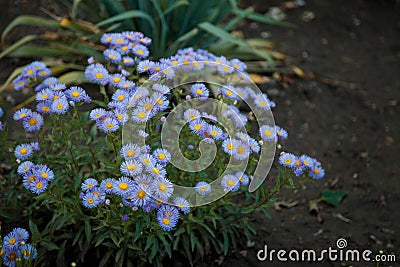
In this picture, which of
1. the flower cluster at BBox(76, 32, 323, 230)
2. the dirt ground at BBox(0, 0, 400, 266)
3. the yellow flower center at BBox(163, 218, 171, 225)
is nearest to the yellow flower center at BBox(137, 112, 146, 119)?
the flower cluster at BBox(76, 32, 323, 230)

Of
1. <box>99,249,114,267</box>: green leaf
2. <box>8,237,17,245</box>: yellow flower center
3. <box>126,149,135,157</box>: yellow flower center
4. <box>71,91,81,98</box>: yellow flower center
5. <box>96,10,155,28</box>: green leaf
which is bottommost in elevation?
<box>99,249,114,267</box>: green leaf

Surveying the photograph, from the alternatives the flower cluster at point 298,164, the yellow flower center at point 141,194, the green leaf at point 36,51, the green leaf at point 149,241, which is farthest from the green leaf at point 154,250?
the green leaf at point 36,51

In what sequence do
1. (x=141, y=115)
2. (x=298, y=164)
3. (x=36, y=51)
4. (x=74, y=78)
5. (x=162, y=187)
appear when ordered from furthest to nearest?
1. (x=36, y=51)
2. (x=74, y=78)
3. (x=298, y=164)
4. (x=141, y=115)
5. (x=162, y=187)

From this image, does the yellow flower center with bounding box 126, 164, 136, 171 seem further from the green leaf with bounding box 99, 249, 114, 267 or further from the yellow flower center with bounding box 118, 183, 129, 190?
the green leaf with bounding box 99, 249, 114, 267

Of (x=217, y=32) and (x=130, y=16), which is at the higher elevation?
(x=130, y=16)

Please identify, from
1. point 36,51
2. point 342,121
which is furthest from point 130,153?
point 342,121

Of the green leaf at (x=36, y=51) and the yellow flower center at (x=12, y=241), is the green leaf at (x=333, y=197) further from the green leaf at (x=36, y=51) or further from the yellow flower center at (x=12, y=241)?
the green leaf at (x=36, y=51)

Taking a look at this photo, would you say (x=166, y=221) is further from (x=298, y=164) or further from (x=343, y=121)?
(x=343, y=121)
